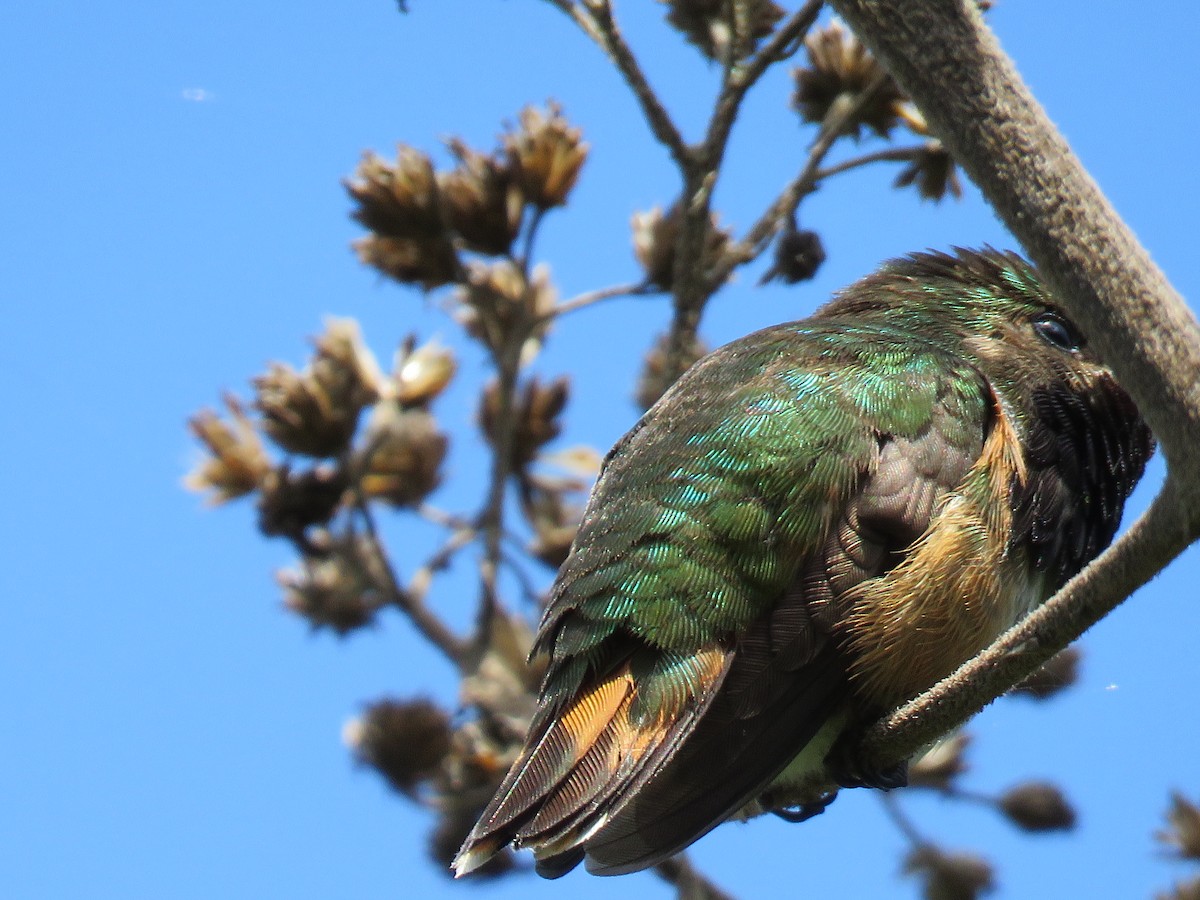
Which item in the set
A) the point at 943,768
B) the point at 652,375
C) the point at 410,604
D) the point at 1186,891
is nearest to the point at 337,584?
the point at 410,604

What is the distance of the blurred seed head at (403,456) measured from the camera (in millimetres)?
5480

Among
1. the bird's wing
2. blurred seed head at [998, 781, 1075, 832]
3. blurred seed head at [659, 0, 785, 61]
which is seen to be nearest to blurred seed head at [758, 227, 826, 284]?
blurred seed head at [659, 0, 785, 61]

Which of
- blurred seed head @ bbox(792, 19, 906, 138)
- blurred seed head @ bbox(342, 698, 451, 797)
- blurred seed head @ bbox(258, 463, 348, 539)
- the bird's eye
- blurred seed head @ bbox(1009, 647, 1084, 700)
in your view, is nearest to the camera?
the bird's eye

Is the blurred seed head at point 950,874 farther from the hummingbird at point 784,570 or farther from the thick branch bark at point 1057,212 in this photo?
the thick branch bark at point 1057,212

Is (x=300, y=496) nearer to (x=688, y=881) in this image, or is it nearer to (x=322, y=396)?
(x=322, y=396)

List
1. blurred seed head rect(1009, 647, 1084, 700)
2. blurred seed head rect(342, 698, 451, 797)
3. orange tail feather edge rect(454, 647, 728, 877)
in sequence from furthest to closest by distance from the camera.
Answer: blurred seed head rect(342, 698, 451, 797) < blurred seed head rect(1009, 647, 1084, 700) < orange tail feather edge rect(454, 647, 728, 877)

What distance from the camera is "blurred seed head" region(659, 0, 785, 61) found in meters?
4.76

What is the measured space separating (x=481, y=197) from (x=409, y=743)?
5.94 feet

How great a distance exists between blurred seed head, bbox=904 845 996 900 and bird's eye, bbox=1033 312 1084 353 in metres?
1.80

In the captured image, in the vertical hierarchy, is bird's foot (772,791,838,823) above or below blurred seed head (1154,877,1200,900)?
above

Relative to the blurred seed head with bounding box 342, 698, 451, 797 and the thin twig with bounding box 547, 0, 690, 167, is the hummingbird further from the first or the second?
the blurred seed head with bounding box 342, 698, 451, 797

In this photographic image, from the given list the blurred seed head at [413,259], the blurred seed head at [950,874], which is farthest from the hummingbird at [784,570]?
the blurred seed head at [413,259]

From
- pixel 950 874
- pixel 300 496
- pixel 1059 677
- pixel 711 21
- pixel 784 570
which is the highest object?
pixel 711 21

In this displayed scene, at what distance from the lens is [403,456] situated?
565 cm
